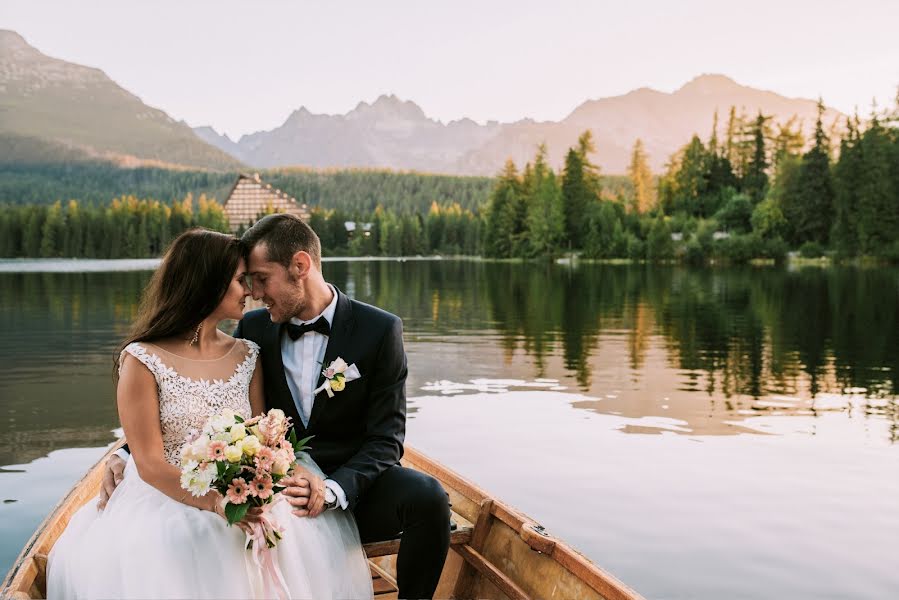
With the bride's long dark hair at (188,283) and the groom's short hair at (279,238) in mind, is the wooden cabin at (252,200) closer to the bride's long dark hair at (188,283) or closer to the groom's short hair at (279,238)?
the groom's short hair at (279,238)

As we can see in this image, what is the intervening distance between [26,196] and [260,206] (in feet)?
173

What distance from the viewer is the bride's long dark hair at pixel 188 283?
4098mm

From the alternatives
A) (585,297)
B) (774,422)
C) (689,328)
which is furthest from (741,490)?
(585,297)

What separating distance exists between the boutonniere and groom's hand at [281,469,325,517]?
0.45 metres

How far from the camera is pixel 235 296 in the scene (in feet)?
13.9

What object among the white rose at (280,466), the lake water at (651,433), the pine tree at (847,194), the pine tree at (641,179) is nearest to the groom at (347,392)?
the white rose at (280,466)

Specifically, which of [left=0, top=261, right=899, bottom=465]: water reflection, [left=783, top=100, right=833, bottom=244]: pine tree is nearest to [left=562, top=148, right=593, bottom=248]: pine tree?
[left=783, top=100, right=833, bottom=244]: pine tree

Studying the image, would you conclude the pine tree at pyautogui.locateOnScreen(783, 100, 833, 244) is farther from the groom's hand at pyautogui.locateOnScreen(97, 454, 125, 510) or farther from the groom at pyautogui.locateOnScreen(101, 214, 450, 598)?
the groom's hand at pyautogui.locateOnScreen(97, 454, 125, 510)

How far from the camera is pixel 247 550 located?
370 cm

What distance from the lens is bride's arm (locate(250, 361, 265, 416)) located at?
446 cm

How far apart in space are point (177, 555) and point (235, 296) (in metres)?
1.24

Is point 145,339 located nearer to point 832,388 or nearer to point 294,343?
point 294,343

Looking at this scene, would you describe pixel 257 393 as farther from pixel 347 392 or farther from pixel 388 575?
pixel 388 575

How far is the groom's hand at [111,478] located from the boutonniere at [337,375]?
40.2 inches
